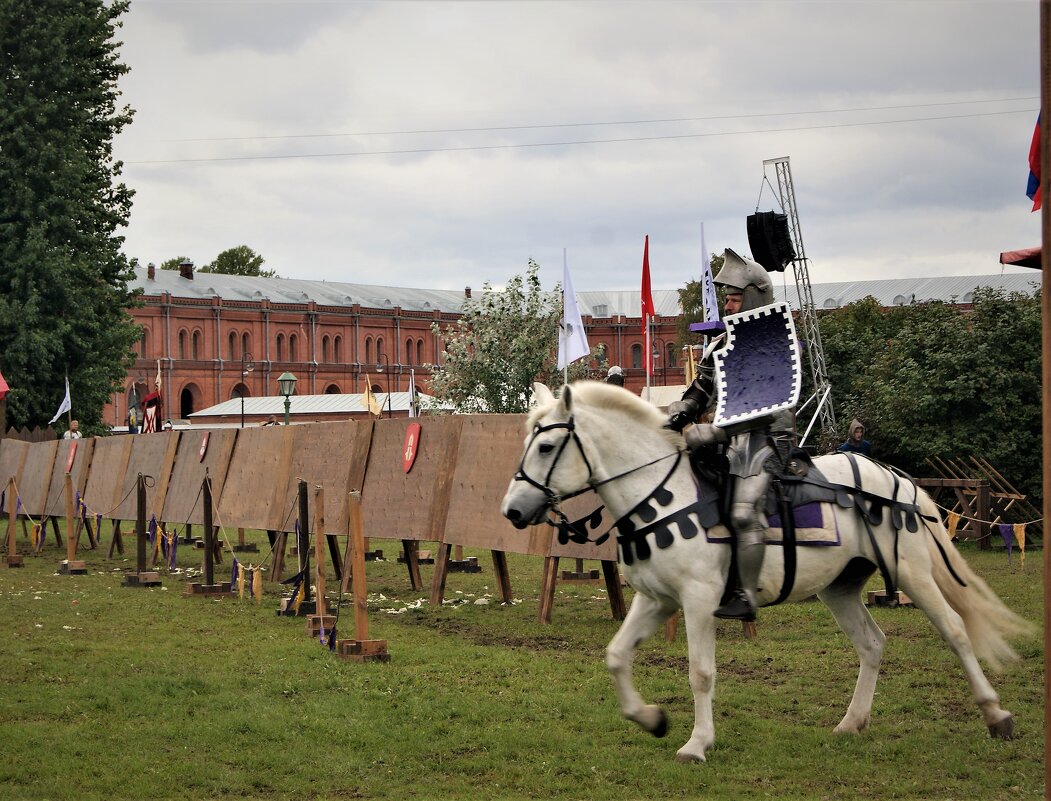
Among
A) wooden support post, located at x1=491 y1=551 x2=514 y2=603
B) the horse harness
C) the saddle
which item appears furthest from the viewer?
wooden support post, located at x1=491 y1=551 x2=514 y2=603

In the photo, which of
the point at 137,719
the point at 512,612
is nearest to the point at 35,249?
the point at 512,612

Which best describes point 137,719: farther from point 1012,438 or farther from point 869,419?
point 869,419

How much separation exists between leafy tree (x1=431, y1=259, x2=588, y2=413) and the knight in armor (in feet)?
138

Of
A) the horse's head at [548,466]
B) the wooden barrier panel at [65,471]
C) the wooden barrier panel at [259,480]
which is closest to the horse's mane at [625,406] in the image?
the horse's head at [548,466]

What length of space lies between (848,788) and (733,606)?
1515mm

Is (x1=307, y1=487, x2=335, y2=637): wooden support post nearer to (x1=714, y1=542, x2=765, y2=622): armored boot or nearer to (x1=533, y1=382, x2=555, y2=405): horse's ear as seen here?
(x1=533, y1=382, x2=555, y2=405): horse's ear

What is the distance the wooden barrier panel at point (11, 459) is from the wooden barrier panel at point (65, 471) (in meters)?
2.78

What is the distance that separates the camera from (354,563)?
41.4 feet

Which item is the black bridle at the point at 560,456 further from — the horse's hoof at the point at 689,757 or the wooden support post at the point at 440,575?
the wooden support post at the point at 440,575

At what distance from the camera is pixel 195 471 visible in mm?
24766

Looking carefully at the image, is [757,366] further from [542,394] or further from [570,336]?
[570,336]

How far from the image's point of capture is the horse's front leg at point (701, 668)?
338 inches

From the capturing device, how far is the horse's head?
8734 millimetres

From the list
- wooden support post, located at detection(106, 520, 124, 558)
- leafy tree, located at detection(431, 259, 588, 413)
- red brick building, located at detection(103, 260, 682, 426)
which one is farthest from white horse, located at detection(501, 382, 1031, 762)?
red brick building, located at detection(103, 260, 682, 426)
